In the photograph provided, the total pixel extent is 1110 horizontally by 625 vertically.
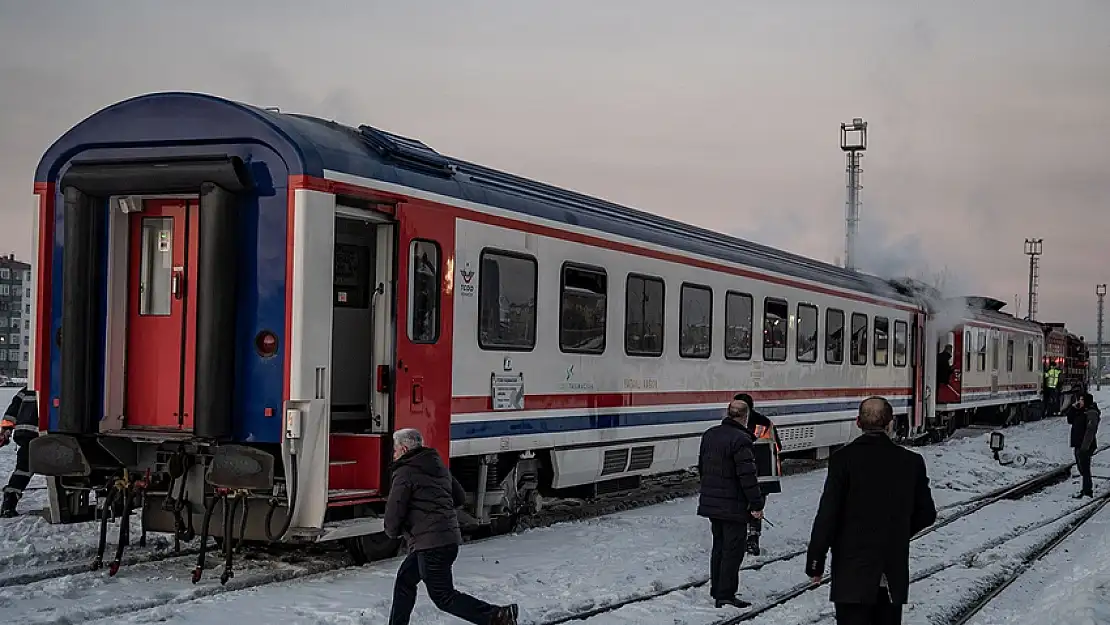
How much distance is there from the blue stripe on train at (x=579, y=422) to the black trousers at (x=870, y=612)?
479 cm

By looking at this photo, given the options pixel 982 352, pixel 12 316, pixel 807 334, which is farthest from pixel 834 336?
pixel 12 316

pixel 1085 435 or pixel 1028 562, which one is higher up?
pixel 1085 435

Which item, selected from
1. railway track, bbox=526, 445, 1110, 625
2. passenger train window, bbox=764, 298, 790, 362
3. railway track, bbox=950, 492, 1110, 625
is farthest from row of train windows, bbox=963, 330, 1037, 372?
passenger train window, bbox=764, 298, 790, 362

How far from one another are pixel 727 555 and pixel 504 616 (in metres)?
2.38

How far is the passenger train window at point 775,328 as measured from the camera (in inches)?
668

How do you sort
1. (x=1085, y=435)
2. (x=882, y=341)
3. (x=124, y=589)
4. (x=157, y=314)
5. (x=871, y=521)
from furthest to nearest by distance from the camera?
(x=882, y=341) < (x=1085, y=435) < (x=157, y=314) < (x=124, y=589) < (x=871, y=521)

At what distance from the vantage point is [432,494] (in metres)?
7.05

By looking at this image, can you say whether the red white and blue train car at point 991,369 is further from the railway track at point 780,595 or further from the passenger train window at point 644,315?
the passenger train window at point 644,315

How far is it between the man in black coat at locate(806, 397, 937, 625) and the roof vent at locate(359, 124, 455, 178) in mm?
5032

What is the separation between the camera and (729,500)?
29.7 ft

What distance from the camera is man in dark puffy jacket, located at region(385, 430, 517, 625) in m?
7.01

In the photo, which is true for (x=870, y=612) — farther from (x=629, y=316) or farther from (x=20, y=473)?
(x=20, y=473)

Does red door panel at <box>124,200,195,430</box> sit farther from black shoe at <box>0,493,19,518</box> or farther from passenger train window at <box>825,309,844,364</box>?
passenger train window at <box>825,309,844,364</box>

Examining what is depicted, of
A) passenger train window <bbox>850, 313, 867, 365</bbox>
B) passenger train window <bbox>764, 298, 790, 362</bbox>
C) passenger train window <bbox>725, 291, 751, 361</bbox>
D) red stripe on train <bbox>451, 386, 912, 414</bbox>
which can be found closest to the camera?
red stripe on train <bbox>451, 386, 912, 414</bbox>
